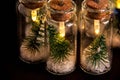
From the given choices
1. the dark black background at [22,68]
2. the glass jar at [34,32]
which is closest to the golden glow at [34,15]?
the glass jar at [34,32]

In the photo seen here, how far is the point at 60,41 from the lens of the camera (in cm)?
98

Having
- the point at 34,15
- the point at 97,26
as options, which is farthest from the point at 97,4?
the point at 34,15

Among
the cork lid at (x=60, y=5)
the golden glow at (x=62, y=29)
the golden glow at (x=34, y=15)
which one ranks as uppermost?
the cork lid at (x=60, y=5)

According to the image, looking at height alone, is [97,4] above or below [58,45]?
above

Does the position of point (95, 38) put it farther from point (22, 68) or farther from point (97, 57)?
point (22, 68)

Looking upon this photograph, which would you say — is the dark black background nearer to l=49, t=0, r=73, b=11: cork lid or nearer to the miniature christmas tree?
the miniature christmas tree

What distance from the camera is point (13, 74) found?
990mm

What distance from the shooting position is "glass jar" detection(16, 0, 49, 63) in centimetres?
101

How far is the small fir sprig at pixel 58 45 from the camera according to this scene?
98 cm

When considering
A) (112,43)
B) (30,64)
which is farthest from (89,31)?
(30,64)

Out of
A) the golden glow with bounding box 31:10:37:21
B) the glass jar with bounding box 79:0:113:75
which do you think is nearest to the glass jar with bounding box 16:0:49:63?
the golden glow with bounding box 31:10:37:21

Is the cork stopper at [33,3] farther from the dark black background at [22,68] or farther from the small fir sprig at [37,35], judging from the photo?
the dark black background at [22,68]

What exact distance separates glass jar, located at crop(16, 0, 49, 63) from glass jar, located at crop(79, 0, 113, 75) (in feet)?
0.34

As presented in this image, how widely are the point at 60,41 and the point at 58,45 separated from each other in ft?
0.04
